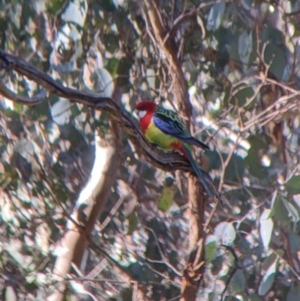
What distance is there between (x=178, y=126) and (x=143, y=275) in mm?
1404

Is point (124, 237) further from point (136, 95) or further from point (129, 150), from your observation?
point (136, 95)

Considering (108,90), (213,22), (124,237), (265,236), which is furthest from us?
(124,237)

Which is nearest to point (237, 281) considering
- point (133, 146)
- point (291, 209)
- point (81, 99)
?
point (291, 209)

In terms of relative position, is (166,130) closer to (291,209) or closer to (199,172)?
(199,172)

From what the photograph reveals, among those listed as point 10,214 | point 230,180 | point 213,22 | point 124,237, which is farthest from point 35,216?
point 213,22

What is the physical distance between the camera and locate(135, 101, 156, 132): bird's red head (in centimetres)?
406

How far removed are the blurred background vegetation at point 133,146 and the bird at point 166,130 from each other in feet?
0.32

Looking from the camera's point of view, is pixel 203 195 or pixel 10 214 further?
pixel 10 214

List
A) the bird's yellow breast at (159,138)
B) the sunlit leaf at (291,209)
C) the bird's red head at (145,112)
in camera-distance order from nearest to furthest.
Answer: the sunlit leaf at (291,209), the bird's yellow breast at (159,138), the bird's red head at (145,112)

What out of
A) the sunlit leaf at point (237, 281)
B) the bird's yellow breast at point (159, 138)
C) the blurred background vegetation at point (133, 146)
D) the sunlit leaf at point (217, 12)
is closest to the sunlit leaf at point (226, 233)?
the blurred background vegetation at point (133, 146)

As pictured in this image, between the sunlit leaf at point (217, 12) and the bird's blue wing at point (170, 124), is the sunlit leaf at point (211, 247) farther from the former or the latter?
the sunlit leaf at point (217, 12)

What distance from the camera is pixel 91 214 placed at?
15.5 ft

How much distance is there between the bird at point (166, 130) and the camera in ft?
11.9

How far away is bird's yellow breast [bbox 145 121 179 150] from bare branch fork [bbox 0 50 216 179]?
825 millimetres
